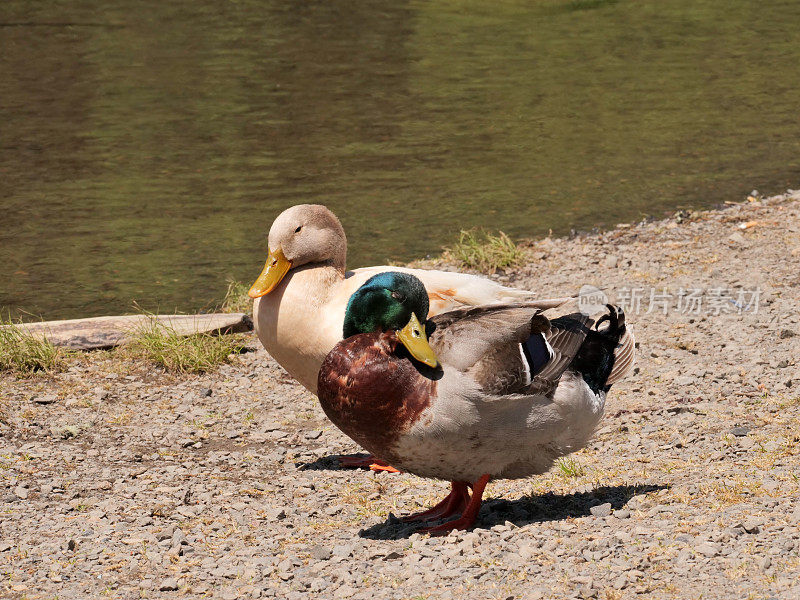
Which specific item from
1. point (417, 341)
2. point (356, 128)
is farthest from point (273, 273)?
point (356, 128)

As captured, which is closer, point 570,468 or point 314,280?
point 570,468

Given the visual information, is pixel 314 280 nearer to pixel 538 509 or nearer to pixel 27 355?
pixel 538 509

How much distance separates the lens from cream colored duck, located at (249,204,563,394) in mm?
5137

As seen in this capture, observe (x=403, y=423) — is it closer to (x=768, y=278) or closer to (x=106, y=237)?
(x=768, y=278)

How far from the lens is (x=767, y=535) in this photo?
A: 12.1 ft

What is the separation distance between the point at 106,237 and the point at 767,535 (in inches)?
296

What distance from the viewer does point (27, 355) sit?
21.6 ft

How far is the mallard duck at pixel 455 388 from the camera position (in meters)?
3.96

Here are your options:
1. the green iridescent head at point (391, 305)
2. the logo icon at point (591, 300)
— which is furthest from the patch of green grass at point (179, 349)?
the green iridescent head at point (391, 305)

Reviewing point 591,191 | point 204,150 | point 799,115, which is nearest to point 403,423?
point 591,191

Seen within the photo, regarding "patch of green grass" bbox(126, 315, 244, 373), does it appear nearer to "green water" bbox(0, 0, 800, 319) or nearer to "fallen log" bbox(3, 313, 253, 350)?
"fallen log" bbox(3, 313, 253, 350)

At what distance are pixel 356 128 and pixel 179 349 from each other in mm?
7635

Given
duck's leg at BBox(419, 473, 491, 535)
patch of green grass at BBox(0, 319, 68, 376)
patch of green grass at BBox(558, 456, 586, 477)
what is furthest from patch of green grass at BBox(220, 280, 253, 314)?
duck's leg at BBox(419, 473, 491, 535)

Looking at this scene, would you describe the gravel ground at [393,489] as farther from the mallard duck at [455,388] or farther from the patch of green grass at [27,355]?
the mallard duck at [455,388]
